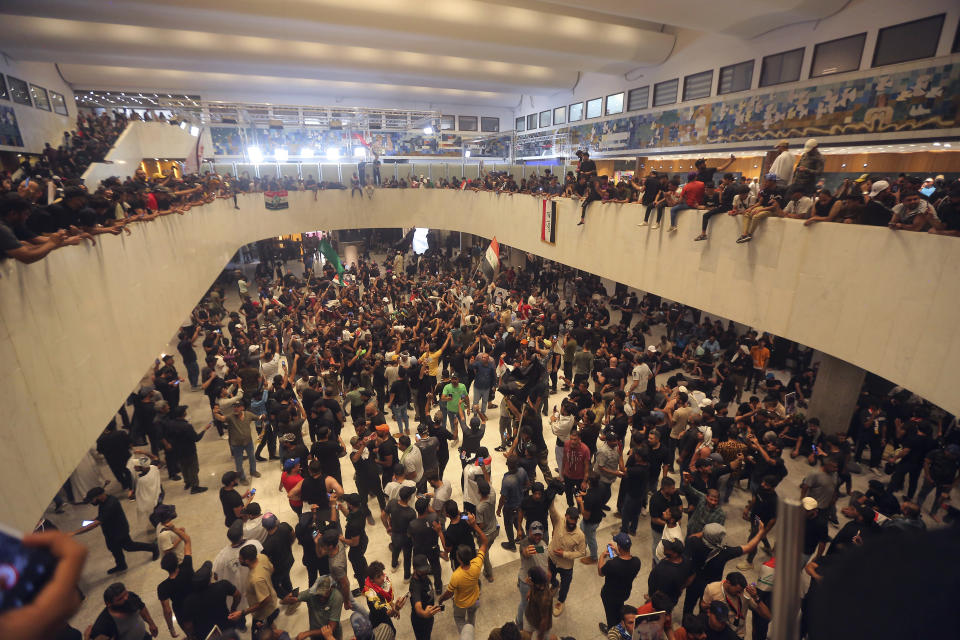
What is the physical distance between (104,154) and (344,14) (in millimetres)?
9641

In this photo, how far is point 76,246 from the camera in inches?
197

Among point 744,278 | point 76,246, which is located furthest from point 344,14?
point 744,278

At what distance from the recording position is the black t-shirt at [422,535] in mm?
4496

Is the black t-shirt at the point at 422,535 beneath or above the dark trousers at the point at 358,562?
above

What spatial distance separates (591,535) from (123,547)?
227 inches

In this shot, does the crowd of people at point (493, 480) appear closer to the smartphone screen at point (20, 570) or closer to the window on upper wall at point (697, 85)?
the smartphone screen at point (20, 570)

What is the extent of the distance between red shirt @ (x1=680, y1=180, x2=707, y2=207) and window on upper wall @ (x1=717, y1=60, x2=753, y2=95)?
9066 millimetres

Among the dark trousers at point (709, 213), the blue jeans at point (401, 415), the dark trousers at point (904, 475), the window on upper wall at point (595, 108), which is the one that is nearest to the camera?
the dark trousers at point (904, 475)

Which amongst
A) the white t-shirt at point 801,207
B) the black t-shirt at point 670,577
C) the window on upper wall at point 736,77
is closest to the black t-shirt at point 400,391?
the black t-shirt at point 670,577

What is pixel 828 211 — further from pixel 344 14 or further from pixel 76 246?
pixel 344 14

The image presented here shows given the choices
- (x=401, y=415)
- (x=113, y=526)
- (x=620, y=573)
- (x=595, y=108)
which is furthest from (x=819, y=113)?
(x=113, y=526)

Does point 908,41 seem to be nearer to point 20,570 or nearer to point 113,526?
point 20,570

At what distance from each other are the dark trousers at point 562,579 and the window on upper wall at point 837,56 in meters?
14.8

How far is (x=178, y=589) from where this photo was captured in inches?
155
